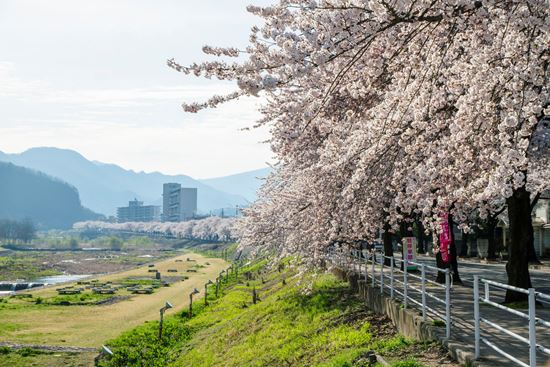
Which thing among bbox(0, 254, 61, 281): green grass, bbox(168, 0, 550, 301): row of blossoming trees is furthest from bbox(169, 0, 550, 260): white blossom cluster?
bbox(0, 254, 61, 281): green grass

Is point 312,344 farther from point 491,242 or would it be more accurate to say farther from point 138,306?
point 138,306

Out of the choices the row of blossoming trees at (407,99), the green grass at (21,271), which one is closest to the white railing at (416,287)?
the row of blossoming trees at (407,99)

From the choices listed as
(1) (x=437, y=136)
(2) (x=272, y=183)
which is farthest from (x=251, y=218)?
(1) (x=437, y=136)

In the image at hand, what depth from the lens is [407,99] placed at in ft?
33.5

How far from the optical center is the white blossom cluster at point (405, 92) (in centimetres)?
684

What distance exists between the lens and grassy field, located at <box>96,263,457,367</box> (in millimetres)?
12273

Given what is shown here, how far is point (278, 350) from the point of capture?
17828mm

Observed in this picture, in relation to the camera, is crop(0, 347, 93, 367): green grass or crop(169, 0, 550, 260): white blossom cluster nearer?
crop(169, 0, 550, 260): white blossom cluster

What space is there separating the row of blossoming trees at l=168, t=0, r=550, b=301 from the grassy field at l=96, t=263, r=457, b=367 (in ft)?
8.59

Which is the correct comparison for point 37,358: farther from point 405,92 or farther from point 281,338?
point 405,92

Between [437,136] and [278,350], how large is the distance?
8.93 meters

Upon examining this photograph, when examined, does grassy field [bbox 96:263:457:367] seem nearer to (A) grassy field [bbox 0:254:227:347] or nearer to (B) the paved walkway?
(B) the paved walkway

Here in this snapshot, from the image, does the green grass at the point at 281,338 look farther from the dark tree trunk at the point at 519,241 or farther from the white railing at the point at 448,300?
the dark tree trunk at the point at 519,241

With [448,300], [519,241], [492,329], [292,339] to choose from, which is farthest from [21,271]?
[448,300]
